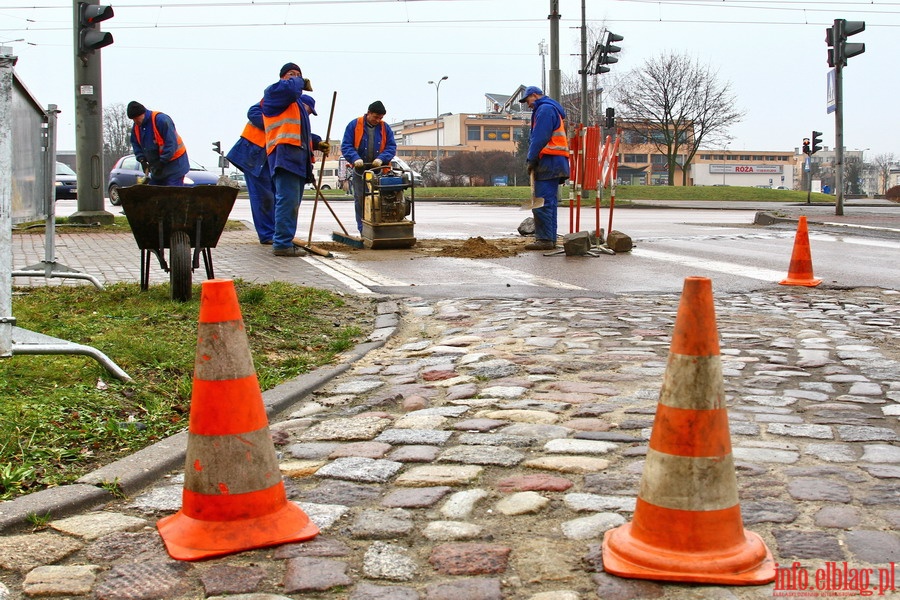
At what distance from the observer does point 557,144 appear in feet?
42.7

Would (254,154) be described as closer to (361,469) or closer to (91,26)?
(91,26)

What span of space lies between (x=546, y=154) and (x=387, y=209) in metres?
2.23

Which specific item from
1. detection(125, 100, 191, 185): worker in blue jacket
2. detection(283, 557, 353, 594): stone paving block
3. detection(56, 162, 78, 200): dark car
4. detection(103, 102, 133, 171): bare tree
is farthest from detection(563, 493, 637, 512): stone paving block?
detection(103, 102, 133, 171): bare tree

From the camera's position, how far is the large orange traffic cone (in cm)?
283

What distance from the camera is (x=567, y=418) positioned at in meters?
4.59

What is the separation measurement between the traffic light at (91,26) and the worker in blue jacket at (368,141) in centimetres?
422

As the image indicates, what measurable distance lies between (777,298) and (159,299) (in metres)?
5.24

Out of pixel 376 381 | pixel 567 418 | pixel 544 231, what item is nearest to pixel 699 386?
pixel 567 418

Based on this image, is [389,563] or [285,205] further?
[285,205]

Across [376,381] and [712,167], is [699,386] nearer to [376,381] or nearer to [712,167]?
[376,381]

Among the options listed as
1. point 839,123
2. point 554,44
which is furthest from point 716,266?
point 554,44

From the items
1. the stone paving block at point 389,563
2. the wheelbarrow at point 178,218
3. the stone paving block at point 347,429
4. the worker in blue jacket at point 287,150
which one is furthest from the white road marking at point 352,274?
the stone paving block at point 389,563

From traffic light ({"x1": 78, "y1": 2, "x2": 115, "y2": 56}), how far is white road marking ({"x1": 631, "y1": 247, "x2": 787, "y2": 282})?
8542 mm

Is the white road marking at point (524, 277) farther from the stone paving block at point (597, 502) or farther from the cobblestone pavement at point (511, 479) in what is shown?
the stone paving block at point (597, 502)
